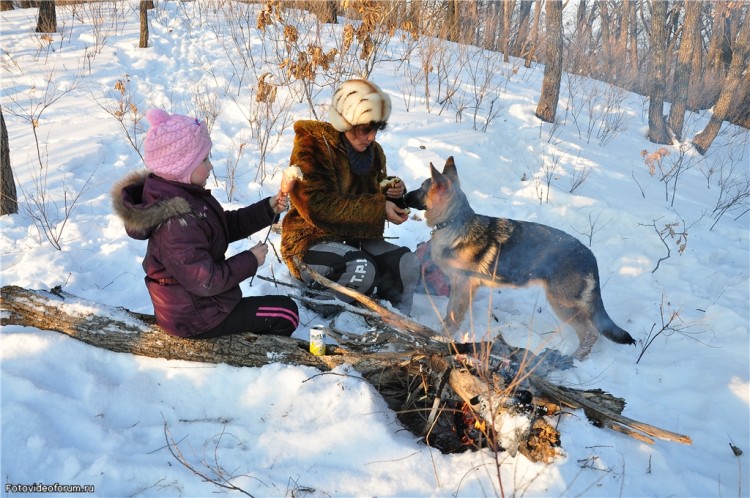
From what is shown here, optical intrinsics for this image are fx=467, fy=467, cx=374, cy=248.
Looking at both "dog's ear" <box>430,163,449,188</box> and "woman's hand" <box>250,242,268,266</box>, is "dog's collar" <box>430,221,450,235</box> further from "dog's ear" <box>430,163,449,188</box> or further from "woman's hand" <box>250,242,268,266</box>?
"woman's hand" <box>250,242,268,266</box>

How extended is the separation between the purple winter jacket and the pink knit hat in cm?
8

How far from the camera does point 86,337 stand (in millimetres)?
2688

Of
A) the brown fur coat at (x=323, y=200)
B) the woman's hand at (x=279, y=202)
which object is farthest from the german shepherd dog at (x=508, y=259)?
the woman's hand at (x=279, y=202)

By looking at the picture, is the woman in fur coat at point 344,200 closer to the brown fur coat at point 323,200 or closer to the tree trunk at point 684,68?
the brown fur coat at point 323,200

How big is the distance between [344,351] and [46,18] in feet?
36.6

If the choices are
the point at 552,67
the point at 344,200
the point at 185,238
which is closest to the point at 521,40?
the point at 552,67

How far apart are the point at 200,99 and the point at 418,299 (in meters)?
5.16

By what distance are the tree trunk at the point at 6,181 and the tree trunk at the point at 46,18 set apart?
7.19m

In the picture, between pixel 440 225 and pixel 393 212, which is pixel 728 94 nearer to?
pixel 440 225

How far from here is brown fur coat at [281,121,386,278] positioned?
349 centimetres

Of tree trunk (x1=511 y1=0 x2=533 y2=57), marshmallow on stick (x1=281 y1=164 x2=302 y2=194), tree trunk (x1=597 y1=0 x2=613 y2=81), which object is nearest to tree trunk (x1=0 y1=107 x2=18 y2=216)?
marshmallow on stick (x1=281 y1=164 x2=302 y2=194)

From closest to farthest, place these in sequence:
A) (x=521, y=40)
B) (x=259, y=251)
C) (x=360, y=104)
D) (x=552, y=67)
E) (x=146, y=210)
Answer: (x=146, y=210), (x=259, y=251), (x=360, y=104), (x=552, y=67), (x=521, y=40)

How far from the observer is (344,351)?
8.86 feet

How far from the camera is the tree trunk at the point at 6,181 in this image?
429 cm
